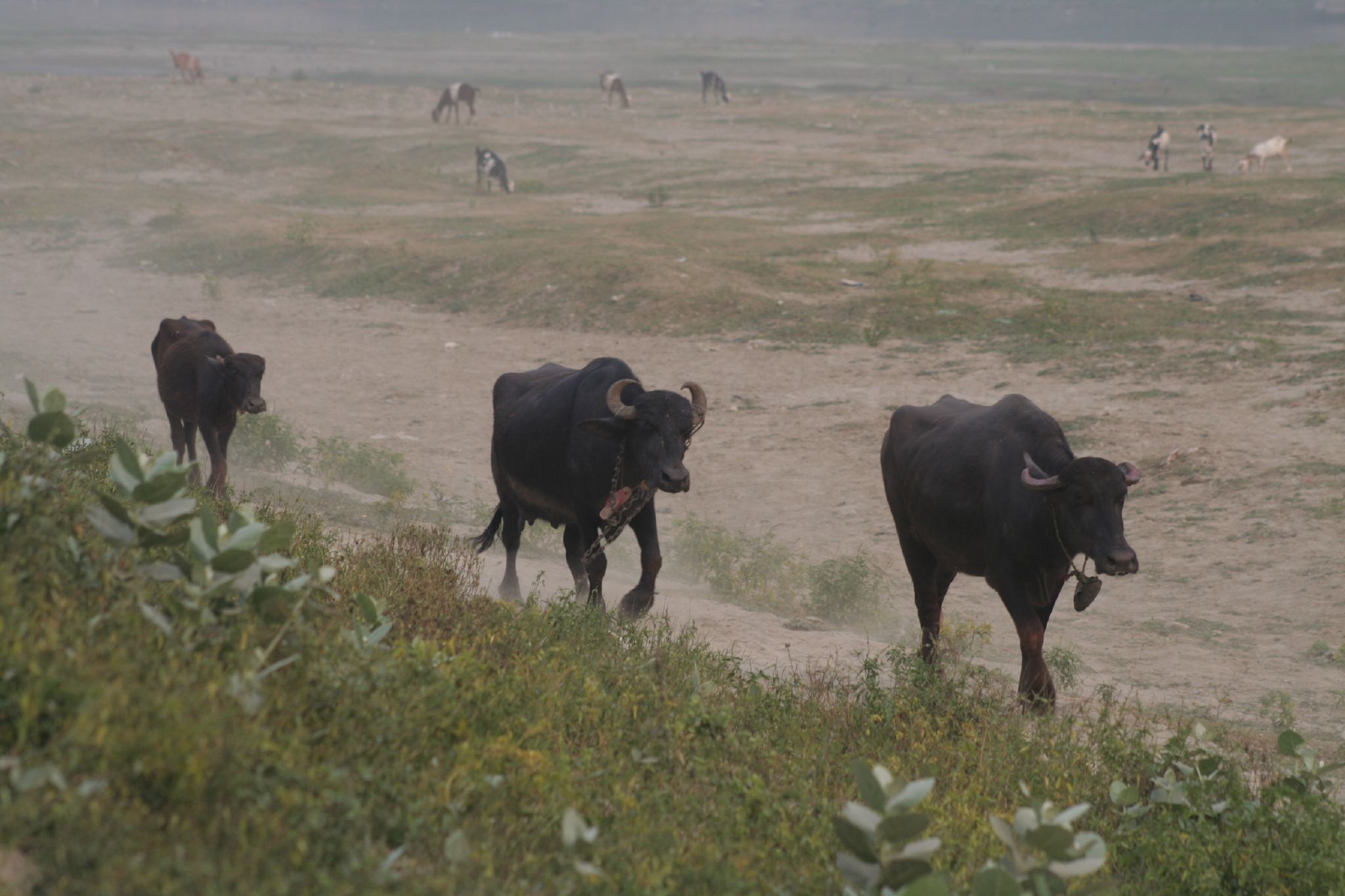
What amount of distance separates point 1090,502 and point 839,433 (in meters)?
7.97

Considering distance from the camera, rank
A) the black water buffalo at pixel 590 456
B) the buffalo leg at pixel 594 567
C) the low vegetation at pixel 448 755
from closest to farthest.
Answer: the low vegetation at pixel 448 755
the black water buffalo at pixel 590 456
the buffalo leg at pixel 594 567

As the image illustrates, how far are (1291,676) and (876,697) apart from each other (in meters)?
3.53

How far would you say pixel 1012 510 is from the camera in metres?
6.99

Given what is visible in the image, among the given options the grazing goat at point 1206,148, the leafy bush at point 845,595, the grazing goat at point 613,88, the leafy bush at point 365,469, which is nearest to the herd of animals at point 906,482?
the leafy bush at point 845,595

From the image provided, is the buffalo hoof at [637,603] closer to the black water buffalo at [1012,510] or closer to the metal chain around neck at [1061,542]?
the black water buffalo at [1012,510]

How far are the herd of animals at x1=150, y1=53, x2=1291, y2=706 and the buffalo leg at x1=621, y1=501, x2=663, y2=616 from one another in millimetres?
11

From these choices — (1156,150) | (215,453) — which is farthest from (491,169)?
(215,453)

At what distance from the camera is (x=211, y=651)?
4.02m

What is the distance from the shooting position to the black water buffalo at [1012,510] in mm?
6594

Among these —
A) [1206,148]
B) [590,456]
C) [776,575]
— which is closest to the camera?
[590,456]

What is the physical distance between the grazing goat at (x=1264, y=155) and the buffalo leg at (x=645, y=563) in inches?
1235

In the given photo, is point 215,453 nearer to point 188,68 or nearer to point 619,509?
Answer: point 619,509

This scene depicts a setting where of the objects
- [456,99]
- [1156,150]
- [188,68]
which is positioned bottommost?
[1156,150]

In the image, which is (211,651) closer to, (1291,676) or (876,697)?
(876,697)
